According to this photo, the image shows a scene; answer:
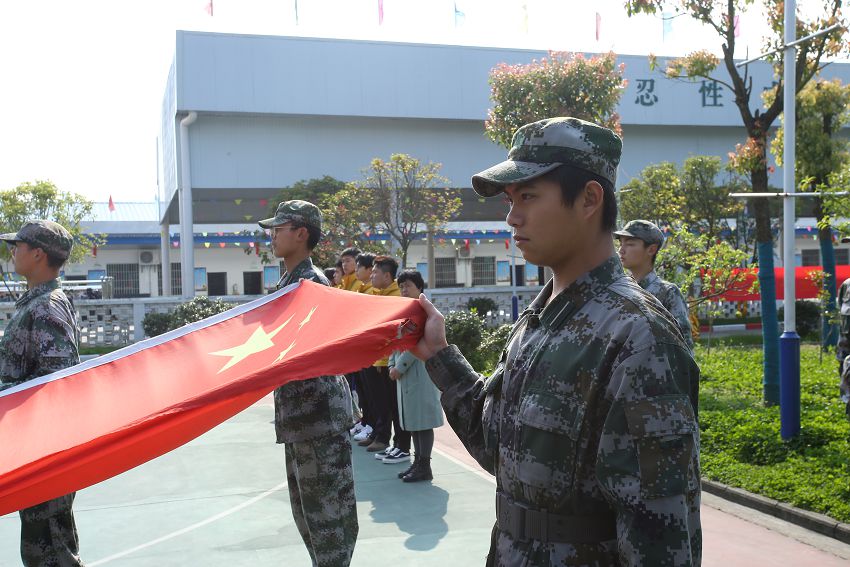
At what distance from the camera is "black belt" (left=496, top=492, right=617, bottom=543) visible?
168 cm

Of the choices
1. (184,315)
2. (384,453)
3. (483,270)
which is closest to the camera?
(384,453)

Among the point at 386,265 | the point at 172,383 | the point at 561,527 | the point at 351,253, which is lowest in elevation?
the point at 561,527

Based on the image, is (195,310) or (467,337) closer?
(467,337)

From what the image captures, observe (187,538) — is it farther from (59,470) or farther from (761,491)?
(761,491)

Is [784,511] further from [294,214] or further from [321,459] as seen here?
[294,214]

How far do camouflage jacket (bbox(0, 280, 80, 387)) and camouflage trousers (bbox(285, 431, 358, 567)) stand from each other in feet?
3.91

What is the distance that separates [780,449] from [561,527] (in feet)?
19.7

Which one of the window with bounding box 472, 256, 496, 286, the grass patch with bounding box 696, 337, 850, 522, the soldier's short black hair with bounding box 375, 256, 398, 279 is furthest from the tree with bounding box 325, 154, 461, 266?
the window with bounding box 472, 256, 496, 286

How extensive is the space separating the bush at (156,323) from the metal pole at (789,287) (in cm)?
1454

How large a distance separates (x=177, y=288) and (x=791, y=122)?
3850 centimetres

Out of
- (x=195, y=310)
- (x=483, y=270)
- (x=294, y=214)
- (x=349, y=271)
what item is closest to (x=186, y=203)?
(x=195, y=310)

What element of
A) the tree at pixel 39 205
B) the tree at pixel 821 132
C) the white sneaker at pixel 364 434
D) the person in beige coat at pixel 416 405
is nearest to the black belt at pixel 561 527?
the person in beige coat at pixel 416 405

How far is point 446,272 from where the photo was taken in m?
42.2

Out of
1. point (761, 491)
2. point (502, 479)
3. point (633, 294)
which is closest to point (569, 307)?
point (633, 294)
